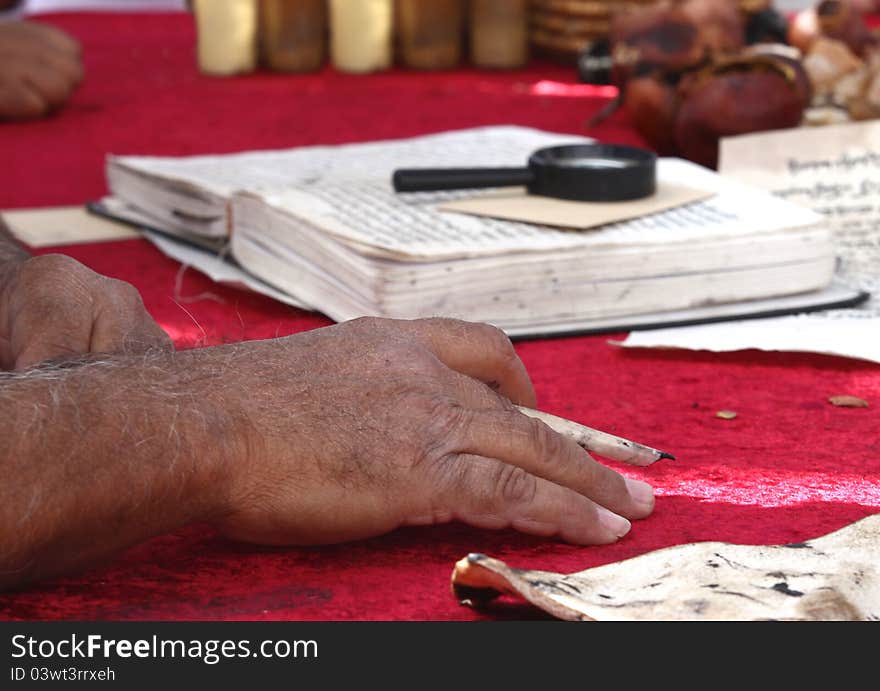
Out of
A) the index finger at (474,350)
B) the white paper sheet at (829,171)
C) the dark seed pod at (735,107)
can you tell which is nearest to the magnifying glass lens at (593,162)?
the white paper sheet at (829,171)

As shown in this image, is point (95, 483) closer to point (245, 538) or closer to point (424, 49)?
point (245, 538)

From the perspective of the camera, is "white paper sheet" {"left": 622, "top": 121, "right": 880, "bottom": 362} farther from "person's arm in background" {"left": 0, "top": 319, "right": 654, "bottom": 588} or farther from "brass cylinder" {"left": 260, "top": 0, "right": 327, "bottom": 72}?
"brass cylinder" {"left": 260, "top": 0, "right": 327, "bottom": 72}

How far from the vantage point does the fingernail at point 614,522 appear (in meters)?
0.70

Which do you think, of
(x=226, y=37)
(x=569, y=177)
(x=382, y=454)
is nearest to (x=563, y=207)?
(x=569, y=177)

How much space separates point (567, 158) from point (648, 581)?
0.67 meters

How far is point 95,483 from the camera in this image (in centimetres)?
60

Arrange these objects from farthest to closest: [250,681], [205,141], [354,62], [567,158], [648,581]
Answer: [354,62]
[205,141]
[567,158]
[648,581]
[250,681]

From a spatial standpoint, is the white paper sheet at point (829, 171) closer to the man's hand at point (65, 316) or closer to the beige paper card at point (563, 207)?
the beige paper card at point (563, 207)

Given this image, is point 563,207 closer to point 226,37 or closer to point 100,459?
point 100,459

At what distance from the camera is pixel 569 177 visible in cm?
117

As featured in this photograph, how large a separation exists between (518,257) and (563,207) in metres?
0.12

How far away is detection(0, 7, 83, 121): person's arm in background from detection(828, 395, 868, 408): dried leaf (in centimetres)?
157

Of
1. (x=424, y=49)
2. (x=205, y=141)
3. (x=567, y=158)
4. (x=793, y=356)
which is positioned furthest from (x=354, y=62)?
(x=793, y=356)

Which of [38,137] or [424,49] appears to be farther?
[424,49]
